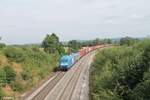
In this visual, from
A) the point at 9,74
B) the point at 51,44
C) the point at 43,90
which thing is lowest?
the point at 43,90

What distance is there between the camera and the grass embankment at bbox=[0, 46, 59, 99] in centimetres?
4528

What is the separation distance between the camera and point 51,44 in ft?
325

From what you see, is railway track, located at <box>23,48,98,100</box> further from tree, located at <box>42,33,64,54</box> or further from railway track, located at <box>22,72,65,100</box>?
tree, located at <box>42,33,64,54</box>

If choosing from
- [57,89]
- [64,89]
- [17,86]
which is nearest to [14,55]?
[17,86]

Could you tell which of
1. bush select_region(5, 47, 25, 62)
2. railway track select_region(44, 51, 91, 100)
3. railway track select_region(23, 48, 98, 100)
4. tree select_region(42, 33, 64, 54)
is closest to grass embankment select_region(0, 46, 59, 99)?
bush select_region(5, 47, 25, 62)

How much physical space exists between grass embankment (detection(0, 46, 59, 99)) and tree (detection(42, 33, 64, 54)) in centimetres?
1798

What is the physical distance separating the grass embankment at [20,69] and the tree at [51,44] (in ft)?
59.0

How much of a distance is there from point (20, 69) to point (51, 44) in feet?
147

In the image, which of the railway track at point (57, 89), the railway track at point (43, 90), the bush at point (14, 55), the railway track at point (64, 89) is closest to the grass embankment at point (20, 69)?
the bush at point (14, 55)

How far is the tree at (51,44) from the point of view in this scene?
9906 centimetres

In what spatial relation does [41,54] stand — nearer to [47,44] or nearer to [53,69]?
[53,69]

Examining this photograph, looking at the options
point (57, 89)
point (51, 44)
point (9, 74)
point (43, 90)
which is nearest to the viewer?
point (43, 90)

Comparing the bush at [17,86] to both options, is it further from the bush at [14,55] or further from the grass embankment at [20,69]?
the bush at [14,55]

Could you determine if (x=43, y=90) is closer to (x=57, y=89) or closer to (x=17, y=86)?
(x=57, y=89)
